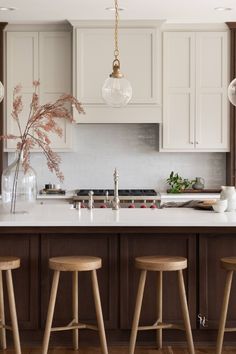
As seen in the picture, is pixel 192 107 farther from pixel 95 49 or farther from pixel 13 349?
pixel 13 349

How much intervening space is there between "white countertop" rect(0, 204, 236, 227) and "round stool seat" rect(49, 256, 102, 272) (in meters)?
0.24

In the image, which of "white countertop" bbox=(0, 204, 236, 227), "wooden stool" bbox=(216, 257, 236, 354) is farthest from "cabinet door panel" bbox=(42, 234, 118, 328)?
"wooden stool" bbox=(216, 257, 236, 354)

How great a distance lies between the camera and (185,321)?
417 cm

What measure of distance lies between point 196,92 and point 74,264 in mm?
3607

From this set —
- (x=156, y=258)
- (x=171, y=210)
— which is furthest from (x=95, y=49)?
(x=156, y=258)

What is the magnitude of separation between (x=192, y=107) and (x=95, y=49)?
115 centimetres

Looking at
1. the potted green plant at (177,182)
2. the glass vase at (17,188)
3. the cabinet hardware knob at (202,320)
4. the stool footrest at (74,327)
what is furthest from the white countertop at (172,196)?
the stool footrest at (74,327)

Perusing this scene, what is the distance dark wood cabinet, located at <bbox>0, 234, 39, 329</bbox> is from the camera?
4.46 metres

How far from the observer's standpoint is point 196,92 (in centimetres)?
719

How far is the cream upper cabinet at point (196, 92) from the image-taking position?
23.6 ft

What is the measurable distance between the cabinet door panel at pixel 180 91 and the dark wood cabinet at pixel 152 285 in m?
2.81

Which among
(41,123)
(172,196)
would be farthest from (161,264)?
(172,196)

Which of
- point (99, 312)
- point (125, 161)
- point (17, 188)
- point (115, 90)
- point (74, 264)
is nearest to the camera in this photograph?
point (74, 264)

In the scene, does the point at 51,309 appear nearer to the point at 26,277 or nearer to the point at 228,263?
the point at 26,277
